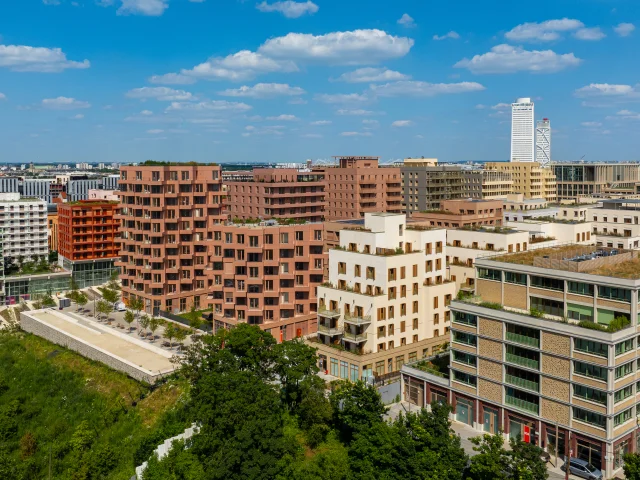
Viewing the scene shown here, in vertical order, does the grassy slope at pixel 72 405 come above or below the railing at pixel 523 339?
below

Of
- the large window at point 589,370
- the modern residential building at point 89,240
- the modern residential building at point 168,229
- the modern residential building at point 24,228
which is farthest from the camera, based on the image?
the modern residential building at point 24,228

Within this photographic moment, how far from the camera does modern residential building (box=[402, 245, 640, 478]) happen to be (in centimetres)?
3659

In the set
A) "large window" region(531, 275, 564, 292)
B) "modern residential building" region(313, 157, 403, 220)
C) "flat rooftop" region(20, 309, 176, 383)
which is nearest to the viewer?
"large window" region(531, 275, 564, 292)

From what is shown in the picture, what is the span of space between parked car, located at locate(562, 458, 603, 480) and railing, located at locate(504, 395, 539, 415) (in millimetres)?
3899

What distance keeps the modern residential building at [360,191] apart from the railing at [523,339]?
68.2 metres

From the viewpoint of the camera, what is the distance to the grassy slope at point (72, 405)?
174 ft

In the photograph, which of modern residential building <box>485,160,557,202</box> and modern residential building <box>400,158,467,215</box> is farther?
modern residential building <box>485,160,557,202</box>

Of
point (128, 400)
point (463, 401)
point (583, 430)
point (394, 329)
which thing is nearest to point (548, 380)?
point (583, 430)

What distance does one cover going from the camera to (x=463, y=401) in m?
44.6

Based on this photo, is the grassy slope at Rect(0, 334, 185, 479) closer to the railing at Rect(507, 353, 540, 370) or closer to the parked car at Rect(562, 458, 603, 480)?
the railing at Rect(507, 353, 540, 370)

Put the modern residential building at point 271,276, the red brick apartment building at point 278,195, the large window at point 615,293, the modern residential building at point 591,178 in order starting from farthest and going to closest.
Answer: the modern residential building at point 591,178 < the red brick apartment building at point 278,195 < the modern residential building at point 271,276 < the large window at point 615,293

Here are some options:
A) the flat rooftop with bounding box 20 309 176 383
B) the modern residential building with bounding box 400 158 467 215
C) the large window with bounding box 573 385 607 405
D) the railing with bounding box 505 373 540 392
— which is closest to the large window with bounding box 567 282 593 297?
the large window with bounding box 573 385 607 405

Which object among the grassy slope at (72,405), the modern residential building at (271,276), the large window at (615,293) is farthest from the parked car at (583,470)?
the modern residential building at (271,276)

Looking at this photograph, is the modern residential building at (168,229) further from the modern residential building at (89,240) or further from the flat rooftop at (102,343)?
the modern residential building at (89,240)
